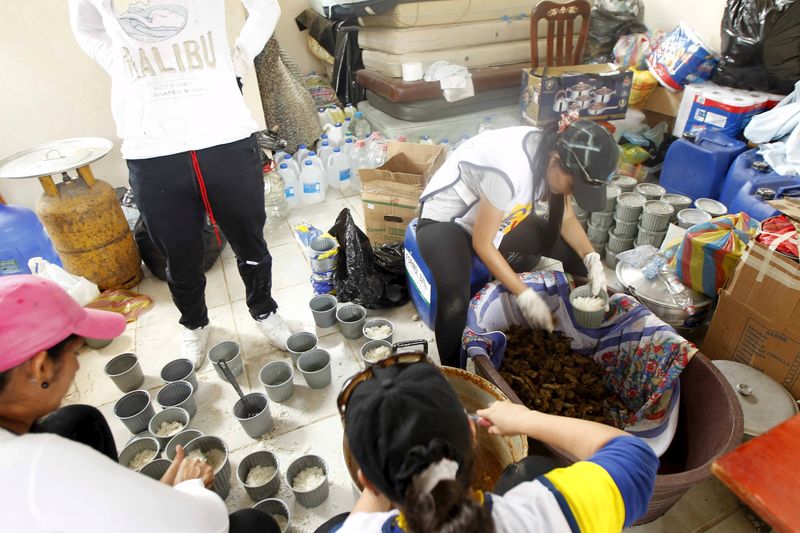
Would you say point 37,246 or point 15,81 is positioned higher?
point 15,81

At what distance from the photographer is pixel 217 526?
2.70 ft

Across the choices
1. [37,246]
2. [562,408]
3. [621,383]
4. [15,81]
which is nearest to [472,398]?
[562,408]

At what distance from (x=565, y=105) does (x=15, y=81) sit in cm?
333

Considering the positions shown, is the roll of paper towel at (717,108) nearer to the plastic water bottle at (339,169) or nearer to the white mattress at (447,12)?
the white mattress at (447,12)

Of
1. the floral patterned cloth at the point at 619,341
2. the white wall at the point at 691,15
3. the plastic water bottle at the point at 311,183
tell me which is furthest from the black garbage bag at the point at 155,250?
the white wall at the point at 691,15

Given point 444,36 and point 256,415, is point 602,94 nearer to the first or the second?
point 444,36

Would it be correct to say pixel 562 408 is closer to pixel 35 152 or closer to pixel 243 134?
pixel 243 134

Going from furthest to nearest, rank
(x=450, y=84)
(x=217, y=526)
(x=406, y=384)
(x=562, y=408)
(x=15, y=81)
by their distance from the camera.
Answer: (x=450, y=84) < (x=15, y=81) < (x=562, y=408) < (x=217, y=526) < (x=406, y=384)

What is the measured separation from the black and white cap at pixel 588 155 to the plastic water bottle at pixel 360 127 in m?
2.55

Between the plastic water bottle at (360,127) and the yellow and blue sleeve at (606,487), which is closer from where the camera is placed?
the yellow and blue sleeve at (606,487)

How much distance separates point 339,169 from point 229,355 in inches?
71.4

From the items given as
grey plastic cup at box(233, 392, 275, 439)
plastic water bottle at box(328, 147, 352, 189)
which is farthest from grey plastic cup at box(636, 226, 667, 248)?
plastic water bottle at box(328, 147, 352, 189)

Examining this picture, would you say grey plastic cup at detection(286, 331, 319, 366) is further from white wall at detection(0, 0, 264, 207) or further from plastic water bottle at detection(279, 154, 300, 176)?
white wall at detection(0, 0, 264, 207)

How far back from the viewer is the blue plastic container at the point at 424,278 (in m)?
1.65
